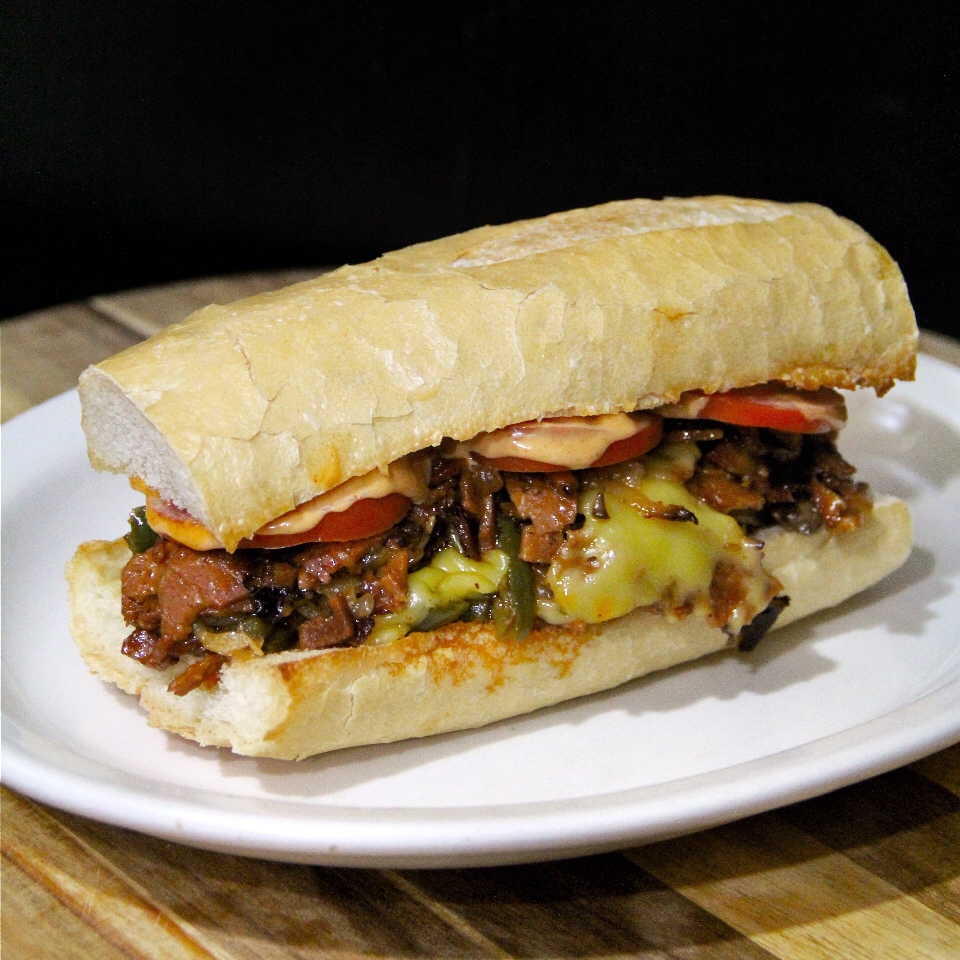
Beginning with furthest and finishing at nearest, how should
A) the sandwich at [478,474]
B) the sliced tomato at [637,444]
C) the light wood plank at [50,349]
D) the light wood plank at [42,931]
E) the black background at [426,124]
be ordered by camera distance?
the black background at [426,124] → the light wood plank at [50,349] → the sliced tomato at [637,444] → the sandwich at [478,474] → the light wood plank at [42,931]

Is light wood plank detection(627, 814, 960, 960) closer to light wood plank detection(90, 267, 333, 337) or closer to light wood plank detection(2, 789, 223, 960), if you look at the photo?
light wood plank detection(2, 789, 223, 960)

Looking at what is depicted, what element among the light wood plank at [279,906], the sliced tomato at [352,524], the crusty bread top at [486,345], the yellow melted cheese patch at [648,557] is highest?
the crusty bread top at [486,345]

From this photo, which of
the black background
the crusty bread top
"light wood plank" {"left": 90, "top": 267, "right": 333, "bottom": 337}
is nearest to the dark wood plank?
the crusty bread top

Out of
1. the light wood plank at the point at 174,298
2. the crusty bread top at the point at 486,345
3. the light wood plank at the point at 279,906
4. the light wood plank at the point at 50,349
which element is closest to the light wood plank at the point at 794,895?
the light wood plank at the point at 279,906

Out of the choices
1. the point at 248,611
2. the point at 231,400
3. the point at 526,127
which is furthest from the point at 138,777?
the point at 526,127

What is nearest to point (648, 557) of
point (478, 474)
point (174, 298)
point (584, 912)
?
point (478, 474)

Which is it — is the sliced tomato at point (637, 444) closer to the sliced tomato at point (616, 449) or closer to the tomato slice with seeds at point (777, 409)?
the sliced tomato at point (616, 449)

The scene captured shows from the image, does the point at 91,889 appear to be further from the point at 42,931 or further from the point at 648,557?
the point at 648,557

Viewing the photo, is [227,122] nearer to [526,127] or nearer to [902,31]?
[526,127]

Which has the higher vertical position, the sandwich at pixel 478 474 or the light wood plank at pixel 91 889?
the sandwich at pixel 478 474
